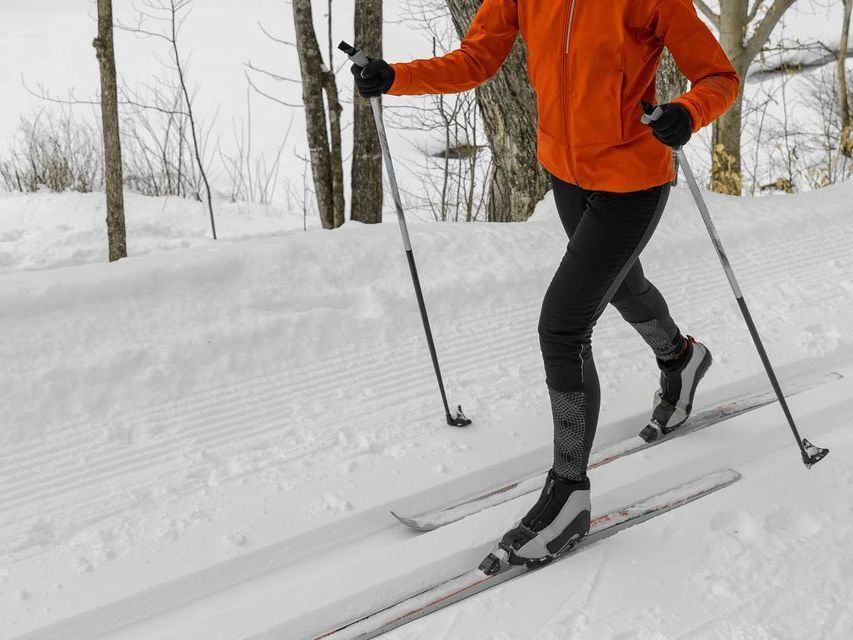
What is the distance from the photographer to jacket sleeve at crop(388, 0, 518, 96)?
2.32 meters

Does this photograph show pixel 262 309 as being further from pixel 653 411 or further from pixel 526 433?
pixel 653 411

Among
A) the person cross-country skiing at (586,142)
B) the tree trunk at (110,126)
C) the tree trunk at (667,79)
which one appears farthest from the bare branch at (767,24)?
the person cross-country skiing at (586,142)

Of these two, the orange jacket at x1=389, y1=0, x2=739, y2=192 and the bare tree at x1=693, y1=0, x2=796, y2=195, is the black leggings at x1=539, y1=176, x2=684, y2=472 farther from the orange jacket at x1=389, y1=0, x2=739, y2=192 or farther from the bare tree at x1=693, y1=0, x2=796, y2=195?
the bare tree at x1=693, y1=0, x2=796, y2=195

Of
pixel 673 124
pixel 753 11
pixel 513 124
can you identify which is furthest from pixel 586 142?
pixel 753 11

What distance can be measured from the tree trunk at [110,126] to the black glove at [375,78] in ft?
8.47

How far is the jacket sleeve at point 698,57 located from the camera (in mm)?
1931

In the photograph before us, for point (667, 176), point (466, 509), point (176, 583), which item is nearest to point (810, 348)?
point (667, 176)

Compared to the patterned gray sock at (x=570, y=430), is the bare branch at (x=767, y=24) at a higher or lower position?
higher

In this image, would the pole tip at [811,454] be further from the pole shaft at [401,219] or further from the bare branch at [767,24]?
the bare branch at [767,24]

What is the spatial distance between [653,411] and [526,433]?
0.44 m

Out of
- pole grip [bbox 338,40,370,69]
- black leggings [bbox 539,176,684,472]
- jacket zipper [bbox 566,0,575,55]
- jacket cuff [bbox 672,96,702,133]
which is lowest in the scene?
black leggings [bbox 539,176,684,472]

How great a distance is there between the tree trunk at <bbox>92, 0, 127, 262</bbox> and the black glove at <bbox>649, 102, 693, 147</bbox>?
11.2 feet

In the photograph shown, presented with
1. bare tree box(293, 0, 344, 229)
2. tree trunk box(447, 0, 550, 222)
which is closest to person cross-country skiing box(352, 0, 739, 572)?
tree trunk box(447, 0, 550, 222)

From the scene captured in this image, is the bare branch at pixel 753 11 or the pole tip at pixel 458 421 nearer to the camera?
the pole tip at pixel 458 421
